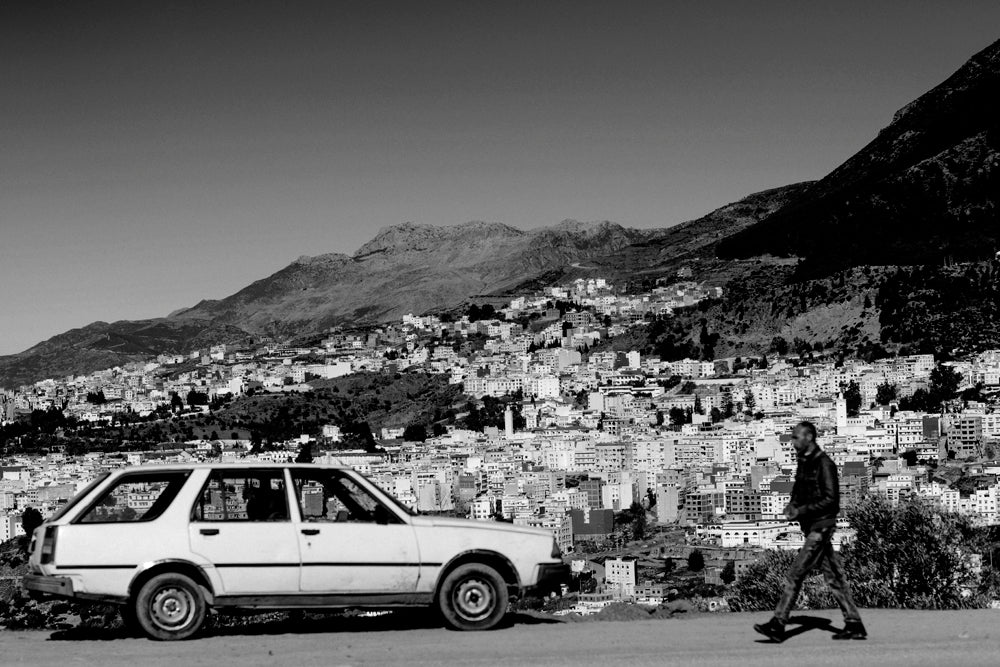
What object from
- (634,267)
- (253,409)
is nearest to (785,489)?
(253,409)

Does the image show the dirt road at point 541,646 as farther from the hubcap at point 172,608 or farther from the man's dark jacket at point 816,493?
the man's dark jacket at point 816,493

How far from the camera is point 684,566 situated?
44688 millimetres

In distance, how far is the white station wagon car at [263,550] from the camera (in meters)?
9.25

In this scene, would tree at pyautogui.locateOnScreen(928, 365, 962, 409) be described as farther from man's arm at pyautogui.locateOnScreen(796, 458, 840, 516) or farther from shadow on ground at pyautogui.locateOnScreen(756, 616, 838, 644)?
man's arm at pyautogui.locateOnScreen(796, 458, 840, 516)

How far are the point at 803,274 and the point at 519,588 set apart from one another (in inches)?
4942

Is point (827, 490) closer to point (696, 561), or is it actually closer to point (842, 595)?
point (842, 595)

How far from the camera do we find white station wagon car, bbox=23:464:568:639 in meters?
9.25

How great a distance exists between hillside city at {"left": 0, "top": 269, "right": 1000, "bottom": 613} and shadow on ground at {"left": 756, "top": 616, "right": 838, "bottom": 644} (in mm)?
3316

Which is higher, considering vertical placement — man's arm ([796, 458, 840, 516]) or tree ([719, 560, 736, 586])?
man's arm ([796, 458, 840, 516])

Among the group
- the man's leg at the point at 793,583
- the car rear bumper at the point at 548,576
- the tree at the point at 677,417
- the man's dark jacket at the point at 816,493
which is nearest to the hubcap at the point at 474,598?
the car rear bumper at the point at 548,576

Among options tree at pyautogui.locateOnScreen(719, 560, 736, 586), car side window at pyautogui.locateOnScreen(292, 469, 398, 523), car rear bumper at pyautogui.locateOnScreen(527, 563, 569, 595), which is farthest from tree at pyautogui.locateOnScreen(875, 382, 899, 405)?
car side window at pyautogui.locateOnScreen(292, 469, 398, 523)

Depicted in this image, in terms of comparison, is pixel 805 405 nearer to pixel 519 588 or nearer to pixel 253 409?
pixel 253 409

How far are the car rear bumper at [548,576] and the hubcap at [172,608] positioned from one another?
87.2 inches

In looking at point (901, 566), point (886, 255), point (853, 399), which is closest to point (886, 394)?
point (853, 399)
